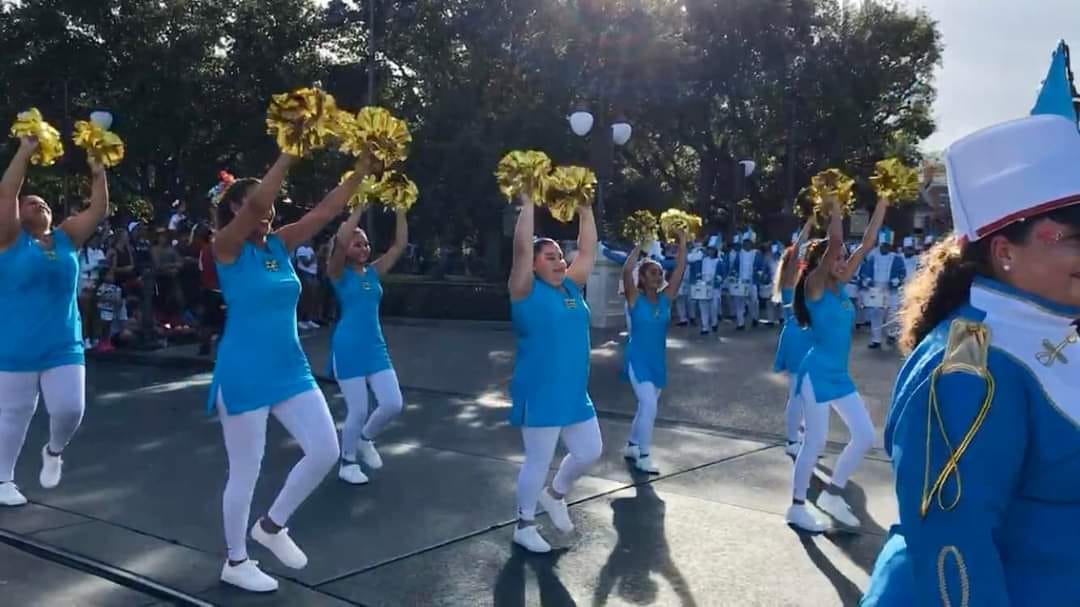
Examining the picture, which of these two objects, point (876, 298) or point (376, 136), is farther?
point (876, 298)

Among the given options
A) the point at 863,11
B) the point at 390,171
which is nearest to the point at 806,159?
the point at 863,11

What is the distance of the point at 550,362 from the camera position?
5.48m

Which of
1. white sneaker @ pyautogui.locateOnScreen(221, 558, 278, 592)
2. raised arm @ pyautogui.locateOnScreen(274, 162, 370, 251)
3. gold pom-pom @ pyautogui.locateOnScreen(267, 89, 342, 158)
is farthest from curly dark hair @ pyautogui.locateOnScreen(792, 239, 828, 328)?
white sneaker @ pyautogui.locateOnScreen(221, 558, 278, 592)

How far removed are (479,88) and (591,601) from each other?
76.9 ft

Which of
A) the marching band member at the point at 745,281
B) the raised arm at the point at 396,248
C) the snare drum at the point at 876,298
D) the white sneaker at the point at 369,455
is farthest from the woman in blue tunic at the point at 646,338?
the marching band member at the point at 745,281

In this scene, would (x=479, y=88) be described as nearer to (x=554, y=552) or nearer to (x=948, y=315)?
(x=554, y=552)

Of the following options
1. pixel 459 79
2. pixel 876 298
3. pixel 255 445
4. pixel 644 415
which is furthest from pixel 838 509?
pixel 459 79

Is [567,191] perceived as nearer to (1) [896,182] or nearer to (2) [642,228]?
(1) [896,182]

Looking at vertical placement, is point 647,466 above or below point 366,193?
below

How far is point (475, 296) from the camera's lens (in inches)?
794

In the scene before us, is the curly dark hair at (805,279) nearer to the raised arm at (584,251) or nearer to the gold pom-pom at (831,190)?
the gold pom-pom at (831,190)

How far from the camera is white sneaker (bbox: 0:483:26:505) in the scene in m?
6.24

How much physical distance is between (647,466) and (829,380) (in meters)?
1.77

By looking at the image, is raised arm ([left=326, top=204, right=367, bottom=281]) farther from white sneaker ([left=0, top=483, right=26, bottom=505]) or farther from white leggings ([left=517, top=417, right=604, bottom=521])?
white sneaker ([left=0, top=483, right=26, bottom=505])
